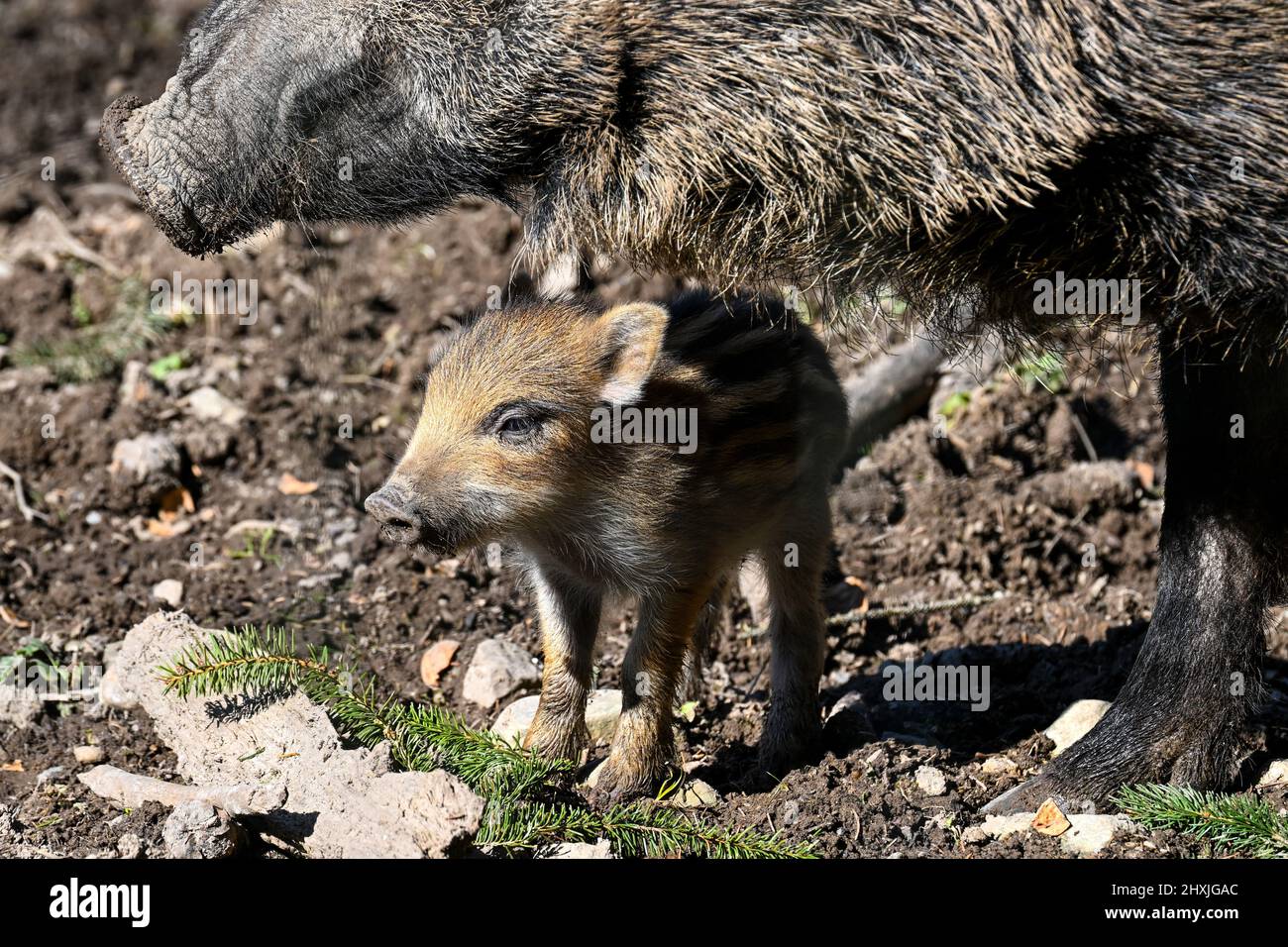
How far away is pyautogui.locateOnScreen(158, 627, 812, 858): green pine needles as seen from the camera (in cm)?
384

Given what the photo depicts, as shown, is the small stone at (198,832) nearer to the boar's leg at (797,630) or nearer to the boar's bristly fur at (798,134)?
the boar's bristly fur at (798,134)

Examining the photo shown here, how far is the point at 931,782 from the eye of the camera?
4.38 m

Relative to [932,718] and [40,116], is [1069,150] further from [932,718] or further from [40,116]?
[40,116]

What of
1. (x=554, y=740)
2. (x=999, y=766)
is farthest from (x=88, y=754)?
(x=999, y=766)

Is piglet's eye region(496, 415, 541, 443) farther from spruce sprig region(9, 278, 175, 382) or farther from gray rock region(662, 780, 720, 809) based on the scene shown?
spruce sprig region(9, 278, 175, 382)

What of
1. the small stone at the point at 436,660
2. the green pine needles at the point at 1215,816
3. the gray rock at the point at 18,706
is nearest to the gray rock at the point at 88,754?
the gray rock at the point at 18,706

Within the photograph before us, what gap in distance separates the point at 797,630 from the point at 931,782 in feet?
2.10

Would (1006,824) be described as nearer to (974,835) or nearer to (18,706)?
(974,835)

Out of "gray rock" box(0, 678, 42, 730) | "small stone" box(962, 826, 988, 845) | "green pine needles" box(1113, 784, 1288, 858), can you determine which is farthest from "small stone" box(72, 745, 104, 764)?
"green pine needles" box(1113, 784, 1288, 858)

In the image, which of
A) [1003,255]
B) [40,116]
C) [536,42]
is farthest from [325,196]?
[40,116]

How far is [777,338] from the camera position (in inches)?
186

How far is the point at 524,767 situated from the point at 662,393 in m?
1.19

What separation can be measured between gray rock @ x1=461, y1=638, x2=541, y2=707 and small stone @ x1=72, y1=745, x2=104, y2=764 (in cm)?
116

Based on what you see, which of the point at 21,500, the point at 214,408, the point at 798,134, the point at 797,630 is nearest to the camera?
the point at 798,134
